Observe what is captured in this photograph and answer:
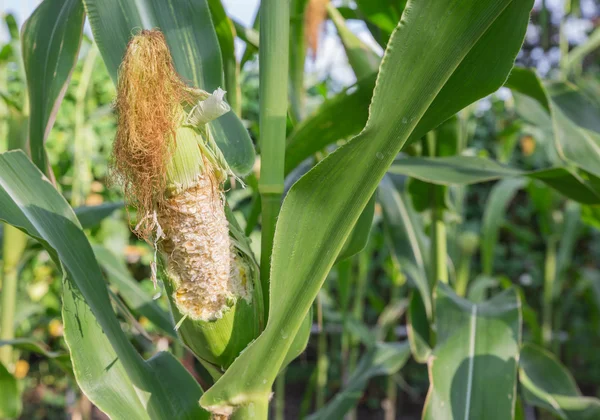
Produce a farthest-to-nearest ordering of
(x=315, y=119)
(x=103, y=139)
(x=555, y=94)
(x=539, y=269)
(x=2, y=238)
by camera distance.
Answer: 1. (x=539, y=269)
2. (x=103, y=139)
3. (x=2, y=238)
4. (x=555, y=94)
5. (x=315, y=119)

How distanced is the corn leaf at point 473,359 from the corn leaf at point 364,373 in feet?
1.10

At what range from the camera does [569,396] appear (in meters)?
1.17

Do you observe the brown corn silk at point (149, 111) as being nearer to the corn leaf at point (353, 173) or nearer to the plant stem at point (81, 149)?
the corn leaf at point (353, 173)

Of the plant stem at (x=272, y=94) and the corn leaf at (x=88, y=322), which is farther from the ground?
the plant stem at (x=272, y=94)

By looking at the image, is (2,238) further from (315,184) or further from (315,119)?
(315,184)

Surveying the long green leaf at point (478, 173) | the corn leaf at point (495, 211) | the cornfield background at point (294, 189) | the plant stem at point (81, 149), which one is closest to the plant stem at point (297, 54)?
the cornfield background at point (294, 189)

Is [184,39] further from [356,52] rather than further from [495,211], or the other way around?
[495,211]

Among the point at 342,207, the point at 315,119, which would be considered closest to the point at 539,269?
the point at 315,119

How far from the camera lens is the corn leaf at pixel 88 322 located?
1.99 feet

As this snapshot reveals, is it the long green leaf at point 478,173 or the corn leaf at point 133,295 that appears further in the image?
the corn leaf at point 133,295

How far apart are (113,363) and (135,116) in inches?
11.1

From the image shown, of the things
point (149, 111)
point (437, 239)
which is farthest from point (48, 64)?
point (437, 239)

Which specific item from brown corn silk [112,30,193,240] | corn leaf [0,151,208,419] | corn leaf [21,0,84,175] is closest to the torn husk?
brown corn silk [112,30,193,240]

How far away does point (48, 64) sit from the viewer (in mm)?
Result: 754
